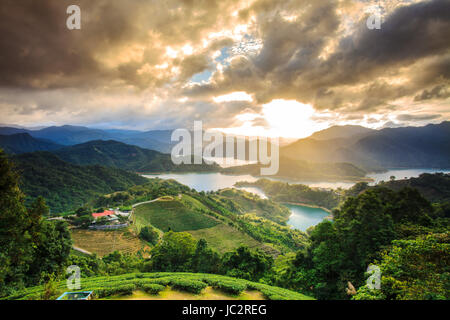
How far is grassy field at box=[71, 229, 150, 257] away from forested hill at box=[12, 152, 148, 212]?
44.6 metres

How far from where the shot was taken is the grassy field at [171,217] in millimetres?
35700

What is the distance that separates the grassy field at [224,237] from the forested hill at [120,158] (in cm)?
11173

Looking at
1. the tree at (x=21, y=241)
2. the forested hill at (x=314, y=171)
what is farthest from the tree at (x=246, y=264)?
the forested hill at (x=314, y=171)

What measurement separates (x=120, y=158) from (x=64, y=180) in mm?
95901

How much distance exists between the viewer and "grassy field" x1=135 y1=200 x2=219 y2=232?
35.7m

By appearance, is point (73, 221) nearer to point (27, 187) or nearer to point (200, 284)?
point (200, 284)

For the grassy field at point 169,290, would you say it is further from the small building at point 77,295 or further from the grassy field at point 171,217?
the grassy field at point 171,217

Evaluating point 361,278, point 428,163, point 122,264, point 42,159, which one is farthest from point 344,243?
point 428,163

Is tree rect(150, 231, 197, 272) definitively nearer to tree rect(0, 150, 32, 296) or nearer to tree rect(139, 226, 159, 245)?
tree rect(0, 150, 32, 296)

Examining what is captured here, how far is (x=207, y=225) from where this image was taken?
36.7 meters

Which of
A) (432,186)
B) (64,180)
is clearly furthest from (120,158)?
(432,186)

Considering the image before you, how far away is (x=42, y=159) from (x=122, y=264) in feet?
332

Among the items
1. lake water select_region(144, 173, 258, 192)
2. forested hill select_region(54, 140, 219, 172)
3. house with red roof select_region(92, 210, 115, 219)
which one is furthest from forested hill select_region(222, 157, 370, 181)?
house with red roof select_region(92, 210, 115, 219)
